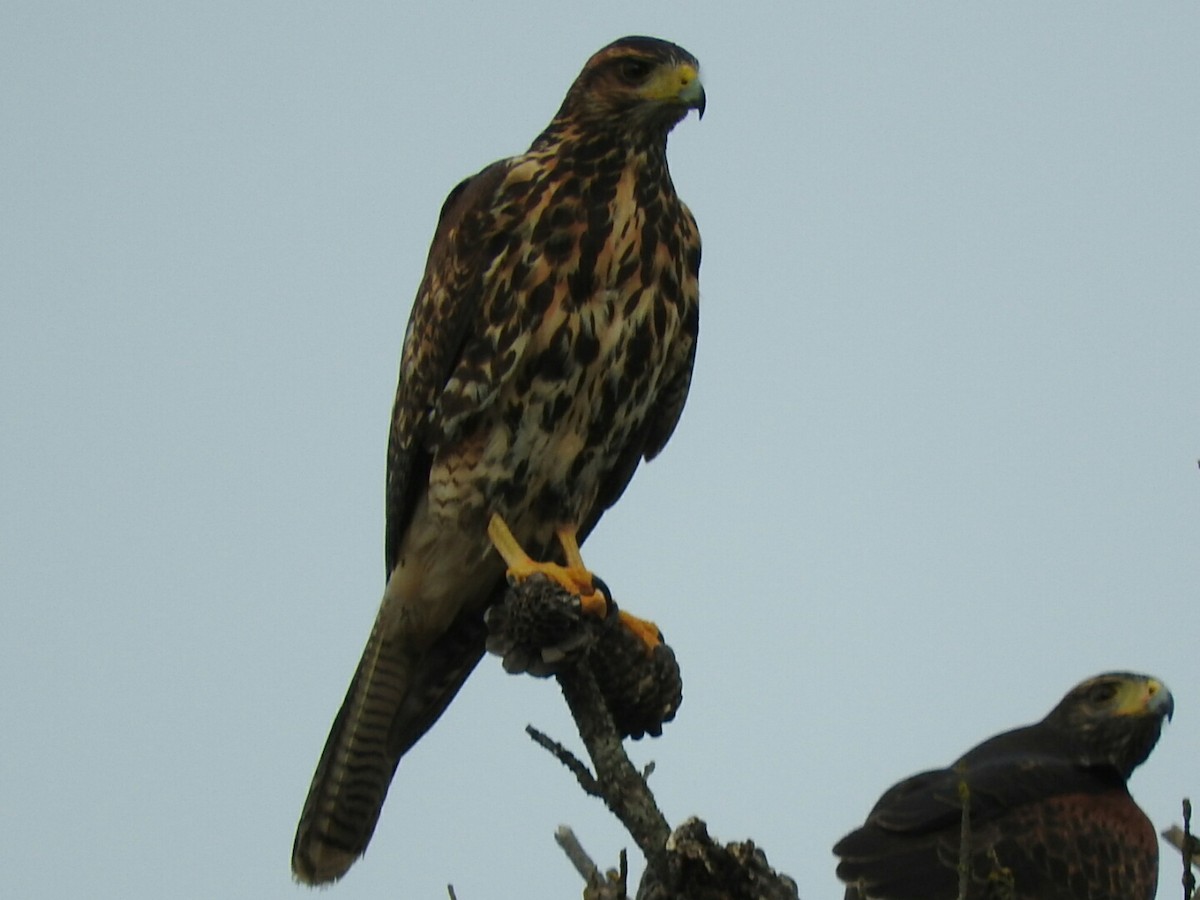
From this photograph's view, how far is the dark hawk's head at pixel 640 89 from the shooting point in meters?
Answer: 5.79

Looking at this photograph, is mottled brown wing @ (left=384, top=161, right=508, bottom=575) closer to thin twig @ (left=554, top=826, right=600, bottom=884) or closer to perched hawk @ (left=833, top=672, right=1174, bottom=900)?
perched hawk @ (left=833, top=672, right=1174, bottom=900)

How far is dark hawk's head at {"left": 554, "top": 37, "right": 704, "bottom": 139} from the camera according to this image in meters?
5.79

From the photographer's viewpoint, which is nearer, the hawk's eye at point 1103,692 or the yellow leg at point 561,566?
the yellow leg at point 561,566

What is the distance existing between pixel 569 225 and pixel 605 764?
210 cm

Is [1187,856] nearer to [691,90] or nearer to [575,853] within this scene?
[575,853]

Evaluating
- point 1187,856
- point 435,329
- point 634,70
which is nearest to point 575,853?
point 1187,856

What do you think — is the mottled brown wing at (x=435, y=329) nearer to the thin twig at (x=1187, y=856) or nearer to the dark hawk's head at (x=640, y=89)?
the dark hawk's head at (x=640, y=89)

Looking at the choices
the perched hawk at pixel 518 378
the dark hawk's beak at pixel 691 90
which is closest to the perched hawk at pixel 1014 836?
the perched hawk at pixel 518 378

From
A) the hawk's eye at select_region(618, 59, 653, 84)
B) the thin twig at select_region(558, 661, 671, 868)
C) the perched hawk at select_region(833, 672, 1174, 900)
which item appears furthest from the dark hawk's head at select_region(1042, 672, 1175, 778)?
the hawk's eye at select_region(618, 59, 653, 84)

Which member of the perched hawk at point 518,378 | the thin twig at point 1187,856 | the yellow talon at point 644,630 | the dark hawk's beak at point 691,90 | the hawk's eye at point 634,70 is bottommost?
the thin twig at point 1187,856

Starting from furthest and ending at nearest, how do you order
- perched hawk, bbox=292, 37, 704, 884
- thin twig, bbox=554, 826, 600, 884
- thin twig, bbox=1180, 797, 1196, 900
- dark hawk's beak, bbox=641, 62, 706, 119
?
dark hawk's beak, bbox=641, 62, 706, 119 < perched hawk, bbox=292, 37, 704, 884 < thin twig, bbox=554, 826, 600, 884 < thin twig, bbox=1180, 797, 1196, 900

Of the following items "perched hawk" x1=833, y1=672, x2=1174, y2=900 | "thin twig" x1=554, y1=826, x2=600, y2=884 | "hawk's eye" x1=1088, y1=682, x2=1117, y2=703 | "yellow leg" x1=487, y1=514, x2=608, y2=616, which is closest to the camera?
"thin twig" x1=554, y1=826, x2=600, y2=884

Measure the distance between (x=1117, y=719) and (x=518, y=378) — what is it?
2503 millimetres

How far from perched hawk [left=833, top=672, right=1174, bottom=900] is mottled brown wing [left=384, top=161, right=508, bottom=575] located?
1.83 meters
